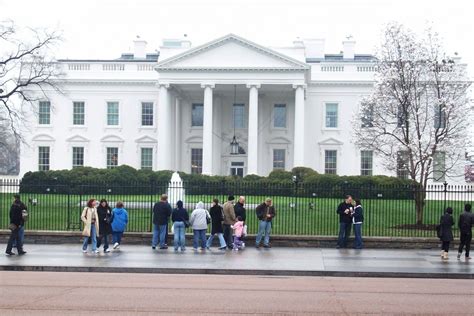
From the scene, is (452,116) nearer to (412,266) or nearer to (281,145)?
(412,266)

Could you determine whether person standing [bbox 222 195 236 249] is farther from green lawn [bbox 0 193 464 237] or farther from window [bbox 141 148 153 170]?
window [bbox 141 148 153 170]

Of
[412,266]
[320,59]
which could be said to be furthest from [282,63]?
[412,266]

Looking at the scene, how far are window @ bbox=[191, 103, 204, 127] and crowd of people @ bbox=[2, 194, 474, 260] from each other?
139 ft

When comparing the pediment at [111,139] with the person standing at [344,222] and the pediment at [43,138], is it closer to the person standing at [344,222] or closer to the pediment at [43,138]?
the pediment at [43,138]

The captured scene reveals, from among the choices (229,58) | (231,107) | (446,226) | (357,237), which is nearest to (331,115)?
(231,107)

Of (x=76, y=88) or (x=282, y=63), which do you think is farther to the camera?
(x=76, y=88)

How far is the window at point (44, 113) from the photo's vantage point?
63344 millimetres

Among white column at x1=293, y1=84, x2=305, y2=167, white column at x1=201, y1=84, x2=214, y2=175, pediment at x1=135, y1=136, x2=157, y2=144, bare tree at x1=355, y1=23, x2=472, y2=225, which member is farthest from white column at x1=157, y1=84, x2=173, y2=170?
bare tree at x1=355, y1=23, x2=472, y2=225

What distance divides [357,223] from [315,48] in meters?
52.7

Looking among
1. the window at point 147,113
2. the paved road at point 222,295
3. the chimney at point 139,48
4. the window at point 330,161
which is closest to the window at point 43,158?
the window at point 147,113

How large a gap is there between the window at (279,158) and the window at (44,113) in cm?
2147

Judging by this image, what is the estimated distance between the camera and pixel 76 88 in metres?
63.7

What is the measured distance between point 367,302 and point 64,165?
181ft

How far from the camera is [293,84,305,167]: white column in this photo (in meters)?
57.8
